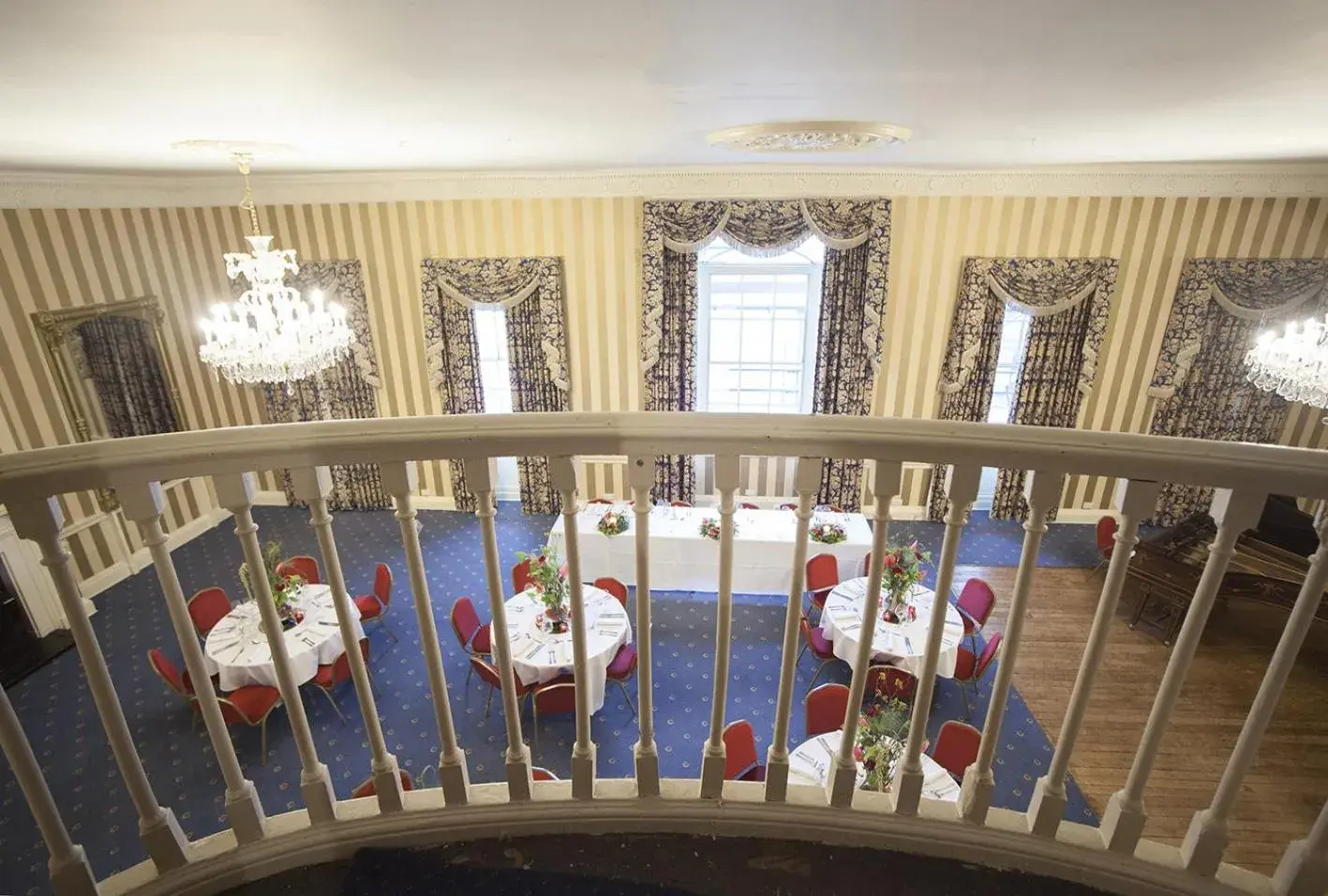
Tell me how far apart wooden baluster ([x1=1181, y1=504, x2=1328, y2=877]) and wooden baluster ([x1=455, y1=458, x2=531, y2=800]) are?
1319mm

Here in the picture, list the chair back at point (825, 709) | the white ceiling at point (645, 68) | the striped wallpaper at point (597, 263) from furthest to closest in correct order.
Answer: the striped wallpaper at point (597, 263), the chair back at point (825, 709), the white ceiling at point (645, 68)

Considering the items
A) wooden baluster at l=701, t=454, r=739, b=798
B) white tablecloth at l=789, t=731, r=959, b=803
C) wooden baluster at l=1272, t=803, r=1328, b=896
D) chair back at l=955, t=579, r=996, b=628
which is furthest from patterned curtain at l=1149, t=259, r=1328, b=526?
wooden baluster at l=701, t=454, r=739, b=798

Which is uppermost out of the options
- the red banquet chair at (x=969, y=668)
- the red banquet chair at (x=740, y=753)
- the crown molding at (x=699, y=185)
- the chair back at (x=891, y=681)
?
the crown molding at (x=699, y=185)

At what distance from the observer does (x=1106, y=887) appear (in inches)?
51.9

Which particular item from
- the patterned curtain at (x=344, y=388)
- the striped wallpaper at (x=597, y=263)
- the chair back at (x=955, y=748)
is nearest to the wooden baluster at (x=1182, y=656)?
the chair back at (x=955, y=748)

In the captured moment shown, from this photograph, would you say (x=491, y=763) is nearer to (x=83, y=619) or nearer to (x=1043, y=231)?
(x=83, y=619)

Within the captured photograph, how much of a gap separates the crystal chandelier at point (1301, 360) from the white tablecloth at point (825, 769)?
143 inches

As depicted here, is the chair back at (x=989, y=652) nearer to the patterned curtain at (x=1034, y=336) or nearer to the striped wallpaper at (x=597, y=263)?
the patterned curtain at (x=1034, y=336)

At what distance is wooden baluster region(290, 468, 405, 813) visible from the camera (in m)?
1.17

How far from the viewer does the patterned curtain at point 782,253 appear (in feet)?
20.8

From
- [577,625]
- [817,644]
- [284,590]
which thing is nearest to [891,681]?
[817,644]

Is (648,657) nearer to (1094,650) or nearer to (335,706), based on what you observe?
(1094,650)

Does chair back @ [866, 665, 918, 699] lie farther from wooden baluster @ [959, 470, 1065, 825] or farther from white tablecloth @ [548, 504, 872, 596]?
wooden baluster @ [959, 470, 1065, 825]

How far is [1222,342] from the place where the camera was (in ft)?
21.4
